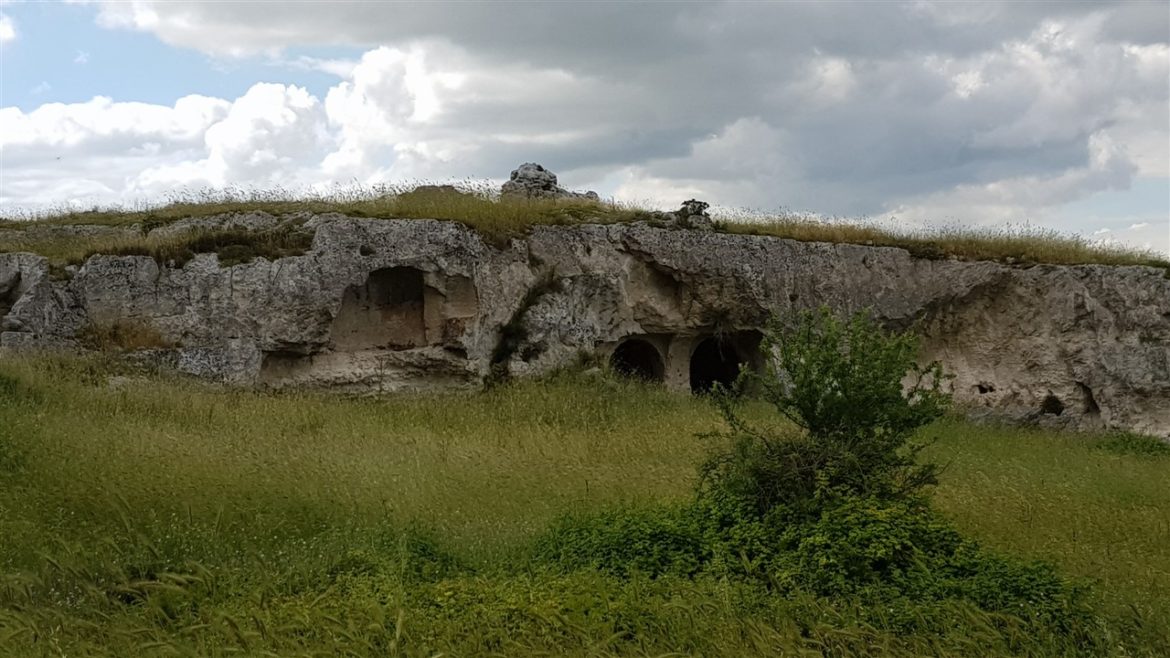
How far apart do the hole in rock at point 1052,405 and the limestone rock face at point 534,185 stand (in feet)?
33.7

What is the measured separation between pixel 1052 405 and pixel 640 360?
8.44 m

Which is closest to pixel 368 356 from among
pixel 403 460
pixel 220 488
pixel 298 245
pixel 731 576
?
pixel 298 245

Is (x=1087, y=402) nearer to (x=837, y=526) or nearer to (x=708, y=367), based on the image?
(x=708, y=367)

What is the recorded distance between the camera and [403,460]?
12594 mm

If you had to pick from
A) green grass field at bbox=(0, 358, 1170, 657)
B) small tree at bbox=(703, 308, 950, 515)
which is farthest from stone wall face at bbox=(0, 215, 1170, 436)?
small tree at bbox=(703, 308, 950, 515)

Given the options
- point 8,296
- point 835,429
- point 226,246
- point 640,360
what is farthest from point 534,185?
point 835,429

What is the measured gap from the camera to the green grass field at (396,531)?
22.5 feet

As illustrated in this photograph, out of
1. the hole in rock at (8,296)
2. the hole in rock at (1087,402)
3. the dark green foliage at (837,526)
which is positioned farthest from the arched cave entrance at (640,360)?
the dark green foliage at (837,526)

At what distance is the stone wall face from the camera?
56.6ft

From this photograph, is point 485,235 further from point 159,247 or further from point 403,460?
point 403,460

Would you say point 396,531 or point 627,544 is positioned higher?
point 627,544

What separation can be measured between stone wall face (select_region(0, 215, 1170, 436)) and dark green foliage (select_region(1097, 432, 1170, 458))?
54.4 inches

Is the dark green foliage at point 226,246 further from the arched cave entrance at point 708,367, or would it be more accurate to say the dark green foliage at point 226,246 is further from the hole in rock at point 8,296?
the arched cave entrance at point 708,367

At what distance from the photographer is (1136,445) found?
62.9 ft
